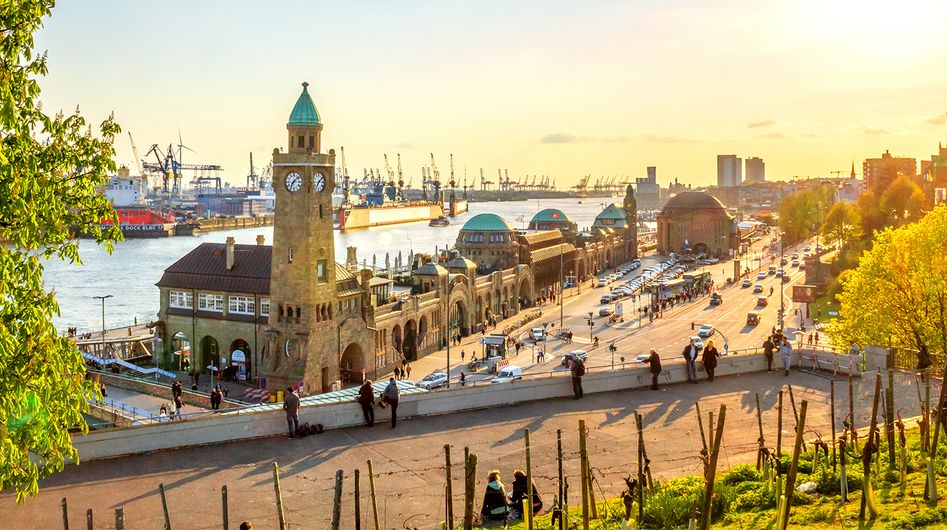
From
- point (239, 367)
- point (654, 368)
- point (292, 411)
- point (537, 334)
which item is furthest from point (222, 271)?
point (292, 411)

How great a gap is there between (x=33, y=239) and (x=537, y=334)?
55.3 meters

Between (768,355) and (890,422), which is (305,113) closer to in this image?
(768,355)

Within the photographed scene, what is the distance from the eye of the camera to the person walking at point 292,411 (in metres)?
14.2

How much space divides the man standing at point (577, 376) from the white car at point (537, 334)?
44892mm

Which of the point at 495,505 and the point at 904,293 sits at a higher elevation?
the point at 904,293

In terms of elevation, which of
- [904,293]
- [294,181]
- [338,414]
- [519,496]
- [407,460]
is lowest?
[407,460]

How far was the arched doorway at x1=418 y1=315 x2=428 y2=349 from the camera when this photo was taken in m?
56.5

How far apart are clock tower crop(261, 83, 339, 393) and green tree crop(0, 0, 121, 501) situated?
109 feet

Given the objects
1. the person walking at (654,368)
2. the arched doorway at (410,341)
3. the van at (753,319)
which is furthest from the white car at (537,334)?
the person walking at (654,368)

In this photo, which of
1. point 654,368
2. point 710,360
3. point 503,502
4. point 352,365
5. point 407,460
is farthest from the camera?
point 352,365

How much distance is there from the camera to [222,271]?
154ft

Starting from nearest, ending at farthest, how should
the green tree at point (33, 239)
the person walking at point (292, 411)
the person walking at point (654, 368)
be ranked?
1. the green tree at point (33, 239)
2. the person walking at point (292, 411)
3. the person walking at point (654, 368)

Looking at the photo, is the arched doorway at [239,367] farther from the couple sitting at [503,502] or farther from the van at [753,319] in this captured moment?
the van at [753,319]

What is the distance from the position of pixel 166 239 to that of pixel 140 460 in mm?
186405
